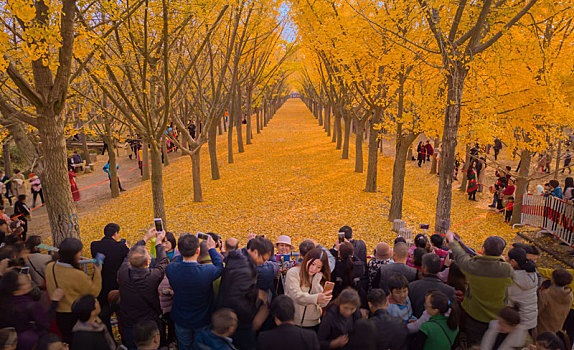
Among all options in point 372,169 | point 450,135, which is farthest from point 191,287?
point 372,169

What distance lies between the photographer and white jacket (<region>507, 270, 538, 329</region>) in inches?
166

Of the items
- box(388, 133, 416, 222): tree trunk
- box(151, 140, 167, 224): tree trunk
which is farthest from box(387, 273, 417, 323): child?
box(388, 133, 416, 222): tree trunk

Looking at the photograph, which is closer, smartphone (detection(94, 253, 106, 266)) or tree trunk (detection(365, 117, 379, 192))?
smartphone (detection(94, 253, 106, 266))

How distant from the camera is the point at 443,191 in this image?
295 inches

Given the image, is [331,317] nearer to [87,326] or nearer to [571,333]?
[87,326]

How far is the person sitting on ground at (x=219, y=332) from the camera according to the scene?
3309 millimetres

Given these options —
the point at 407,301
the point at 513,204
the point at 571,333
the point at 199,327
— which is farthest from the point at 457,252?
the point at 513,204

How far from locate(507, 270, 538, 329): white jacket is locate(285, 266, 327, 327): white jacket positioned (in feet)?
8.26

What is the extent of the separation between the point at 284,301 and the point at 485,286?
270 centimetres

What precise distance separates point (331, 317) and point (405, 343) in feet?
2.88

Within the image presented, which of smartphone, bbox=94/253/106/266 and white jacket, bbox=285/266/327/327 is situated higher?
smartphone, bbox=94/253/106/266

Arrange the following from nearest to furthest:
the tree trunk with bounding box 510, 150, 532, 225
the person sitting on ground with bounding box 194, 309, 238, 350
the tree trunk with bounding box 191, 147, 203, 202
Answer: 1. the person sitting on ground with bounding box 194, 309, 238, 350
2. the tree trunk with bounding box 510, 150, 532, 225
3. the tree trunk with bounding box 191, 147, 203, 202

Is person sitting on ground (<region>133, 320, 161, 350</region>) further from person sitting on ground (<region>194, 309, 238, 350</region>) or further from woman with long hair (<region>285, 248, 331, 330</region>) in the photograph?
woman with long hair (<region>285, 248, 331, 330</region>)

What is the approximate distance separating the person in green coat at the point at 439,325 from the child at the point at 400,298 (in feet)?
1.21
